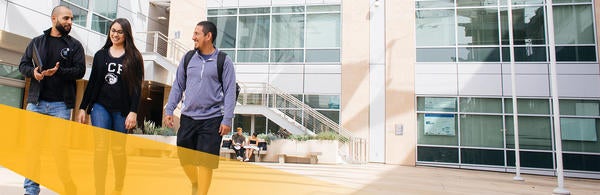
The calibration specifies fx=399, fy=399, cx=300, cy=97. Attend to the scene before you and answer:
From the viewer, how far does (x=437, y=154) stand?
15.5 metres

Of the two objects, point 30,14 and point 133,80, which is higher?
point 30,14

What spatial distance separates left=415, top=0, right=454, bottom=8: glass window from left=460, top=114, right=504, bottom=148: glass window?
4574 millimetres

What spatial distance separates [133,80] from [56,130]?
0.91 meters

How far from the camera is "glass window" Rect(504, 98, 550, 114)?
1495cm

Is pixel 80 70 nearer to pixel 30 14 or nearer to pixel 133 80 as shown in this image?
pixel 133 80

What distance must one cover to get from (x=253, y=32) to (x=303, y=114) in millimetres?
4948

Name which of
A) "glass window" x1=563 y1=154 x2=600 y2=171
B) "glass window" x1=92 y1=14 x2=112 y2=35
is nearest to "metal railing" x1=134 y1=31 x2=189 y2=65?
"glass window" x1=92 y1=14 x2=112 y2=35

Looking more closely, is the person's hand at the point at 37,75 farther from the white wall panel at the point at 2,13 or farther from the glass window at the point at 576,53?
the glass window at the point at 576,53

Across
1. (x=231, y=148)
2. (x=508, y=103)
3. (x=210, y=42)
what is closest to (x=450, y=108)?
(x=508, y=103)

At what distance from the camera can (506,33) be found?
51.2ft

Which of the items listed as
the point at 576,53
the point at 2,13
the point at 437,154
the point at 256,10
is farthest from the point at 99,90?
A: the point at 576,53

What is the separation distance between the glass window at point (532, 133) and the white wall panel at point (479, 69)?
74.2 inches

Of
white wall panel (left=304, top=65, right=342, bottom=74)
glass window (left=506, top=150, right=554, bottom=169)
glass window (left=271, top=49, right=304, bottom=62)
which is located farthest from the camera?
glass window (left=271, top=49, right=304, bottom=62)

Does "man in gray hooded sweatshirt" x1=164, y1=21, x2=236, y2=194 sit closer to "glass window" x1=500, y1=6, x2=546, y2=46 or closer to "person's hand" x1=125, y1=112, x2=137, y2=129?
"person's hand" x1=125, y1=112, x2=137, y2=129
